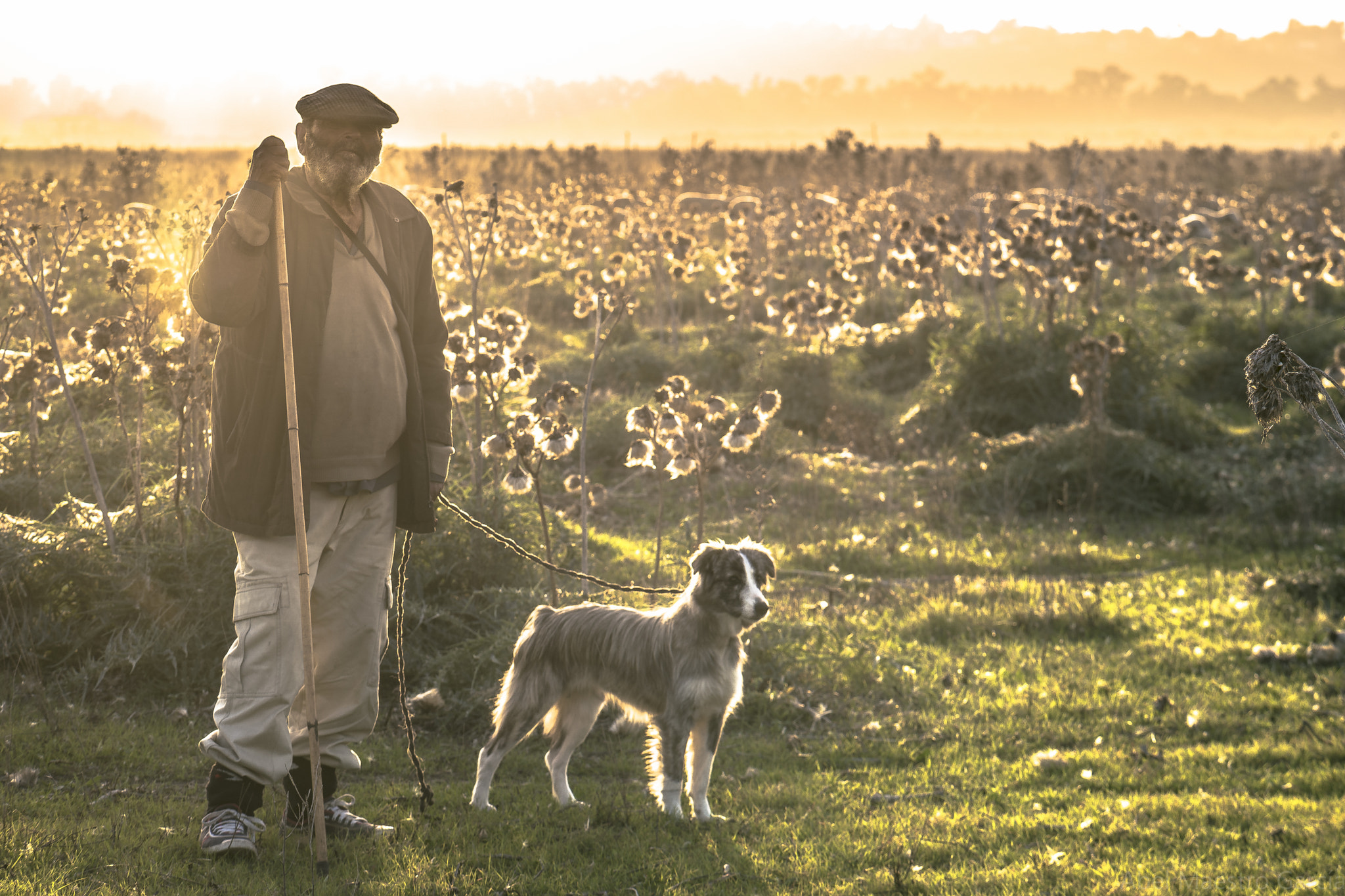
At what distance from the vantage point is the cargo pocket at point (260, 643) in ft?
15.1

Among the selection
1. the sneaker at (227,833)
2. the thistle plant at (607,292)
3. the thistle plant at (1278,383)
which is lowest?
the sneaker at (227,833)

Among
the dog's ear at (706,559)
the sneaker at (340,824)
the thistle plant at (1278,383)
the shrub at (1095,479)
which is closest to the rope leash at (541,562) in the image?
the dog's ear at (706,559)

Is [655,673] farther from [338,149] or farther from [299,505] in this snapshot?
[338,149]

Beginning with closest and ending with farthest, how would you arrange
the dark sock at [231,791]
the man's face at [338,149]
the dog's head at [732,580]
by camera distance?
the man's face at [338,149], the dark sock at [231,791], the dog's head at [732,580]

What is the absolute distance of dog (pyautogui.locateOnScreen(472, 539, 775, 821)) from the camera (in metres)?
5.63

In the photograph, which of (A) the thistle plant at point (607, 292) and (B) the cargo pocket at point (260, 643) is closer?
(B) the cargo pocket at point (260, 643)

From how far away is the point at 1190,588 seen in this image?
10320 millimetres

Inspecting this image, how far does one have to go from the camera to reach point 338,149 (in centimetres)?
471

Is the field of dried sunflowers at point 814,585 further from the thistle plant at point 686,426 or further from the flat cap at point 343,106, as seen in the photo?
the flat cap at point 343,106

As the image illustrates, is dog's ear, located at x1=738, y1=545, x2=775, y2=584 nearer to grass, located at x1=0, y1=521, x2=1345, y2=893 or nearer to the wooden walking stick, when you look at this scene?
grass, located at x1=0, y1=521, x2=1345, y2=893

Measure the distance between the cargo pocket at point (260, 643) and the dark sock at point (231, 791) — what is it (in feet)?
1.28

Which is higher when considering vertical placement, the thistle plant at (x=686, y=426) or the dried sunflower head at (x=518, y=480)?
the thistle plant at (x=686, y=426)

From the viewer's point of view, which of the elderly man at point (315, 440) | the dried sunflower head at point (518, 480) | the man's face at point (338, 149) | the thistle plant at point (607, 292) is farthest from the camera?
the thistle plant at point (607, 292)

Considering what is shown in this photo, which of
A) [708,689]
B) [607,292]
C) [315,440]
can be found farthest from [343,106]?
[607,292]
